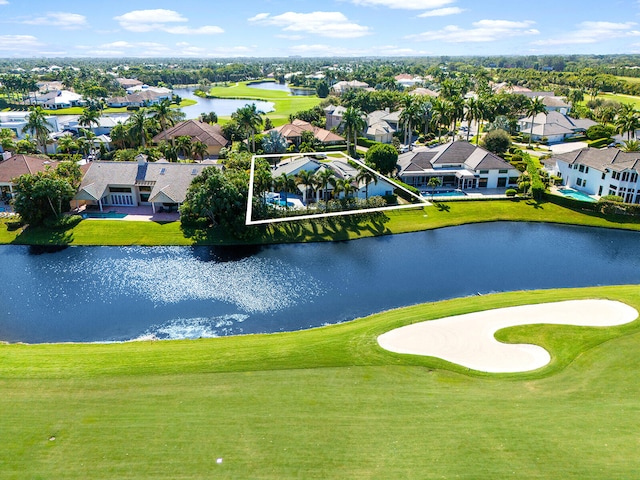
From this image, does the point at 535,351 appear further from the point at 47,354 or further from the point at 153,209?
the point at 153,209

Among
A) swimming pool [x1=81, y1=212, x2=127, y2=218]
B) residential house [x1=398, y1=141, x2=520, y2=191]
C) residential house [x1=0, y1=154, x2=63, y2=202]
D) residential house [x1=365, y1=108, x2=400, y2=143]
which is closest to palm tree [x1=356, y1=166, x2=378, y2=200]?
residential house [x1=398, y1=141, x2=520, y2=191]

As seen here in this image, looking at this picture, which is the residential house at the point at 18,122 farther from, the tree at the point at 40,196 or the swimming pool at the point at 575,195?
the swimming pool at the point at 575,195

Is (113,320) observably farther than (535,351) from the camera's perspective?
Yes

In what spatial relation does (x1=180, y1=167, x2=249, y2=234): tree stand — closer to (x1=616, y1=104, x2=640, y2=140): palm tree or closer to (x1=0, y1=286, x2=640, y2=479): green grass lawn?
(x1=0, y1=286, x2=640, y2=479): green grass lawn

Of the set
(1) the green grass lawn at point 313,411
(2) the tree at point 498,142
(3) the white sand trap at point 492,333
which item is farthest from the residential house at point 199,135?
(3) the white sand trap at point 492,333

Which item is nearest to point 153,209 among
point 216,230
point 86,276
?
point 216,230
